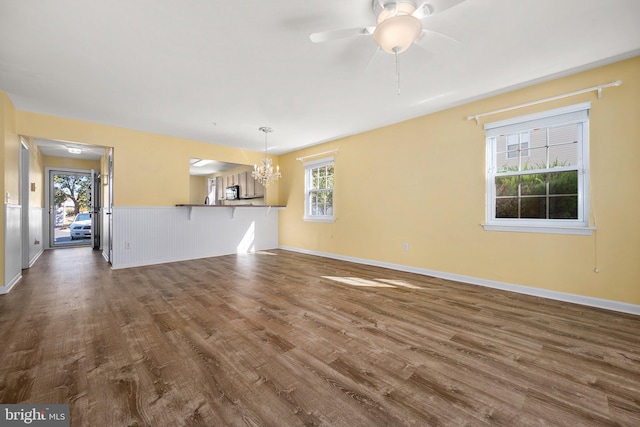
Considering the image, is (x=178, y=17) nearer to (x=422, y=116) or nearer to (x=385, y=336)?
(x=385, y=336)

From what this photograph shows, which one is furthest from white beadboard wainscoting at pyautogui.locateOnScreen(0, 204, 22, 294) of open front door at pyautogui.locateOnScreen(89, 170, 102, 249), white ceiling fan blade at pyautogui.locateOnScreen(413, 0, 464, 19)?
white ceiling fan blade at pyautogui.locateOnScreen(413, 0, 464, 19)

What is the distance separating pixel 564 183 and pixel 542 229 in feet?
1.81

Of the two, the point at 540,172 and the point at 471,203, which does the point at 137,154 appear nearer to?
the point at 471,203

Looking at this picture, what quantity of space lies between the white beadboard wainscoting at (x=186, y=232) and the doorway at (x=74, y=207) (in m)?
3.21

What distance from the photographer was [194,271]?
4238 mm

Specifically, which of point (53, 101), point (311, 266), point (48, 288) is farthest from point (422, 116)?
point (48, 288)

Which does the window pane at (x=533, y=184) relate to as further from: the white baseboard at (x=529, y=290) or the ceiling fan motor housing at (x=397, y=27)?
the ceiling fan motor housing at (x=397, y=27)

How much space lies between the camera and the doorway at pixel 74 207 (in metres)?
6.69

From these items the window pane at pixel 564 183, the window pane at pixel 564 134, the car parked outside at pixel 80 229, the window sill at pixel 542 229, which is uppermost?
the window pane at pixel 564 134

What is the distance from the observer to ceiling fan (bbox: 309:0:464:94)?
1650 millimetres

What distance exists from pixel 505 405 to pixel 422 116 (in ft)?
12.0

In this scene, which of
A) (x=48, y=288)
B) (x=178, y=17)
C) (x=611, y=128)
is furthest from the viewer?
(x=48, y=288)

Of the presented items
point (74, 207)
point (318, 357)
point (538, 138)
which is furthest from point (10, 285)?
point (74, 207)

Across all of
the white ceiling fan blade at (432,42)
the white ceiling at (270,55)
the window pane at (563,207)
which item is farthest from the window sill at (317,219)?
the white ceiling fan blade at (432,42)
